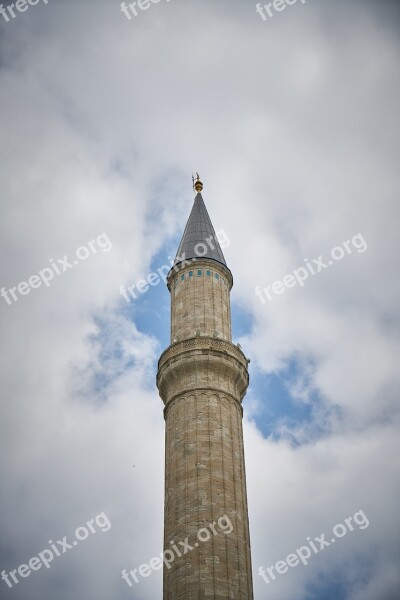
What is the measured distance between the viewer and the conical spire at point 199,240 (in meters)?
29.4

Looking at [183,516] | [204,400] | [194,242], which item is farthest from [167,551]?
[194,242]

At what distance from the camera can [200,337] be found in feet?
85.5

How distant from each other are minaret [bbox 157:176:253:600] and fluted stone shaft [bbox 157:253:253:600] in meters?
0.03

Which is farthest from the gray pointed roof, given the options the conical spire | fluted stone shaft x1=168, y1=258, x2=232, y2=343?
fluted stone shaft x1=168, y1=258, x2=232, y2=343

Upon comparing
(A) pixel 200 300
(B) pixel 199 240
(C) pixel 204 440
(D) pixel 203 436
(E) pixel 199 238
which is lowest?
(C) pixel 204 440

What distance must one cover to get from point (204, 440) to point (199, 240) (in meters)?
10.0

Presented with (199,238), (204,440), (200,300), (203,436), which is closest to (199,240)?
(199,238)

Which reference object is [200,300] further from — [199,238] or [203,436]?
[203,436]

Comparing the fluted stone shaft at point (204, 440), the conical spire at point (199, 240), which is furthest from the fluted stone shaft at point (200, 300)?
the conical spire at point (199, 240)

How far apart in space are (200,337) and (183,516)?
6909mm

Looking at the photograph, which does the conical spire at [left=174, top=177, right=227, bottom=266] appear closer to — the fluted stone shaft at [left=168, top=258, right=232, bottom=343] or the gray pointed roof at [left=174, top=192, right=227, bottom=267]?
the gray pointed roof at [left=174, top=192, right=227, bottom=267]

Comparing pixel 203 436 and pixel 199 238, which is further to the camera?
pixel 199 238

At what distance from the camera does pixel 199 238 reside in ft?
99.5

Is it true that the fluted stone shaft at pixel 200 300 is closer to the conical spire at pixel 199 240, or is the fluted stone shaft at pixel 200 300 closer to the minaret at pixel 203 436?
the minaret at pixel 203 436
